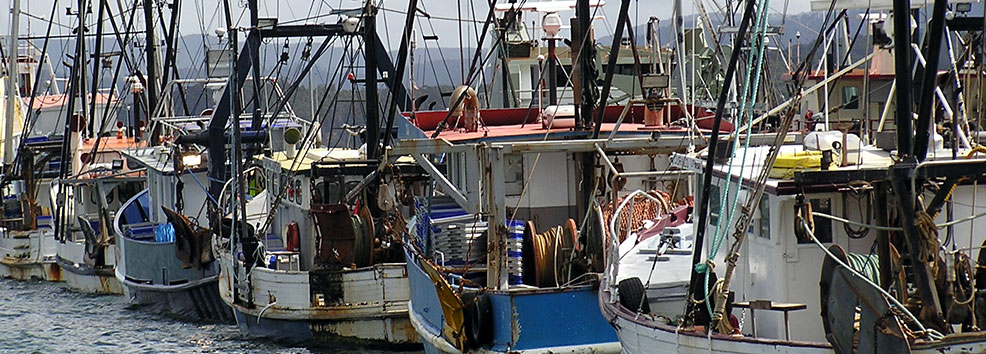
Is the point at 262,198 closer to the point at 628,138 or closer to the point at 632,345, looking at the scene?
the point at 628,138

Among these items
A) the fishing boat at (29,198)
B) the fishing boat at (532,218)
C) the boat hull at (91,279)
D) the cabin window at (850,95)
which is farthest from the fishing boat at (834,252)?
the fishing boat at (29,198)

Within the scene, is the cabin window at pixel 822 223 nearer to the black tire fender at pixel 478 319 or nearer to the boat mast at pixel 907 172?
the boat mast at pixel 907 172

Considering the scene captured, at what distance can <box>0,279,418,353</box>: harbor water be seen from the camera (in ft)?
72.9

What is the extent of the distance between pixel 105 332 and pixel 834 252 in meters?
16.2

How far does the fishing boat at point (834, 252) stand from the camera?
10.7m

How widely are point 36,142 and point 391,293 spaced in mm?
16570

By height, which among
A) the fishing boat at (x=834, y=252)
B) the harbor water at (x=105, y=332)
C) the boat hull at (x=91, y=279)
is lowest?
the harbor water at (x=105, y=332)

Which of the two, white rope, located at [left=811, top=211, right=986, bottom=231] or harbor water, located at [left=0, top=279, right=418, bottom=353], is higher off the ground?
white rope, located at [left=811, top=211, right=986, bottom=231]

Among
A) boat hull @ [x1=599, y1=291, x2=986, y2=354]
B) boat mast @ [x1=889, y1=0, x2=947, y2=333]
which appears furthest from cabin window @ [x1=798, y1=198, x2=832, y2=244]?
boat mast @ [x1=889, y1=0, x2=947, y2=333]

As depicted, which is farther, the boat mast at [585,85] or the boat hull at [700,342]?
the boat mast at [585,85]

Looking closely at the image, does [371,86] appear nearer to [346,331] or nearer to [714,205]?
[346,331]

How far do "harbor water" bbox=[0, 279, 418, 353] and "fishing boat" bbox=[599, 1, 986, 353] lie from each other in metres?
8.36

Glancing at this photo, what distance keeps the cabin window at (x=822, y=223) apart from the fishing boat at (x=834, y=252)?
0.01 m

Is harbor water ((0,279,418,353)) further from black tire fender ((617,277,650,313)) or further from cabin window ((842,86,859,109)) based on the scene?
cabin window ((842,86,859,109))
